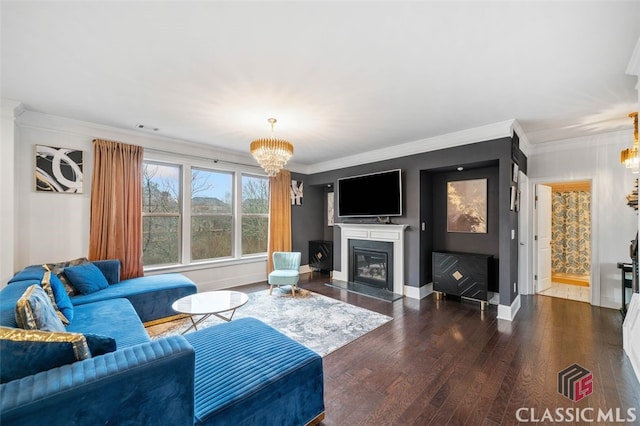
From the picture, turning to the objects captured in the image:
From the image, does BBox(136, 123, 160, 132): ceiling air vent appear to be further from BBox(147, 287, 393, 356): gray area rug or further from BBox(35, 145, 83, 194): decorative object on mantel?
BBox(147, 287, 393, 356): gray area rug

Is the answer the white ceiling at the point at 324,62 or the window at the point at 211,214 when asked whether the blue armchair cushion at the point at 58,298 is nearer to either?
the white ceiling at the point at 324,62

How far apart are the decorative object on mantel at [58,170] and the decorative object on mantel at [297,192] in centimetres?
368

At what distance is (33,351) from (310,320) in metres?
2.70

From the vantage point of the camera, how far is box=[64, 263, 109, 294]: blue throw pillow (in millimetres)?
3010

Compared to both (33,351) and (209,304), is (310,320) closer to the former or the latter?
(209,304)

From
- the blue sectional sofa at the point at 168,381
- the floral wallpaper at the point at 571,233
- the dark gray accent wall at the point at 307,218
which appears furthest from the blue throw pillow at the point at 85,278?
the floral wallpaper at the point at 571,233

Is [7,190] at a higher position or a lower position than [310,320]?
higher

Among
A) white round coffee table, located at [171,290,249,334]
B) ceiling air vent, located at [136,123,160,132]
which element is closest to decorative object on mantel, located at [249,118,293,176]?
white round coffee table, located at [171,290,249,334]

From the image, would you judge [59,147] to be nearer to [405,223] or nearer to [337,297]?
[337,297]

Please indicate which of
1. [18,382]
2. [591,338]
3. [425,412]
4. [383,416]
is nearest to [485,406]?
[425,412]

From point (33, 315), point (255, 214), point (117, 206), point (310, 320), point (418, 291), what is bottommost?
point (310, 320)

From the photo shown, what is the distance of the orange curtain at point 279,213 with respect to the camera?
568cm

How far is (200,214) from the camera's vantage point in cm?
481

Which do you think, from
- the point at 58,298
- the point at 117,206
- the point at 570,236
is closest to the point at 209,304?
the point at 58,298
